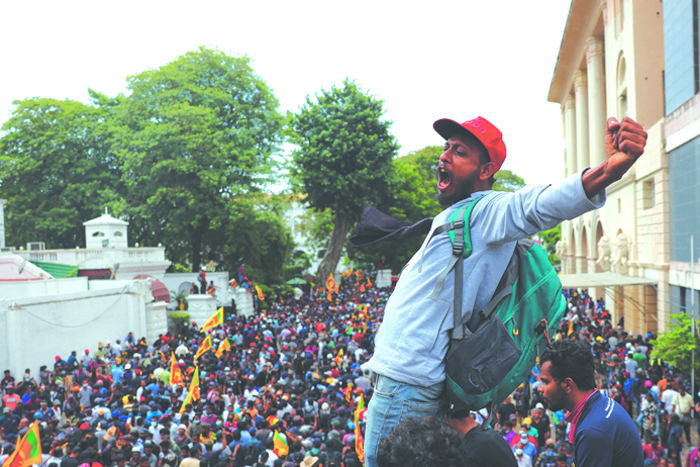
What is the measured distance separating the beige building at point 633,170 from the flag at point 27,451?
12724mm

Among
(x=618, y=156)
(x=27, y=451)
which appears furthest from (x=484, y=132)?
(x=27, y=451)

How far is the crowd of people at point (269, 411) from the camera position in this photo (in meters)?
8.22

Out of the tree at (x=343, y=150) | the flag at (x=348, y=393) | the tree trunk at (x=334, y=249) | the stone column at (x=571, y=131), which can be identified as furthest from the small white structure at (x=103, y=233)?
the stone column at (x=571, y=131)

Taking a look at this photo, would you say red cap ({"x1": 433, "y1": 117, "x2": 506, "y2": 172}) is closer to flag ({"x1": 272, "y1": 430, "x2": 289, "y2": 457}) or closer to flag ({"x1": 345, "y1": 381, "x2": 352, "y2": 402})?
flag ({"x1": 272, "y1": 430, "x2": 289, "y2": 457})

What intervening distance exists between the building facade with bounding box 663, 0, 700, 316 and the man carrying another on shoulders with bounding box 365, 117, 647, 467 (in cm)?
1421

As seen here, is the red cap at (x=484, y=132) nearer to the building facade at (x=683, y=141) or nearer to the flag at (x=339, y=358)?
the flag at (x=339, y=358)

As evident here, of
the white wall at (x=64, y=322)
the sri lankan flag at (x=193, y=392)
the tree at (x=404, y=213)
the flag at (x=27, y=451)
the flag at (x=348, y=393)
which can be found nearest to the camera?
the flag at (x=27, y=451)

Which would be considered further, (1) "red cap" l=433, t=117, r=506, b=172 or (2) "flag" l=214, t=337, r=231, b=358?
(2) "flag" l=214, t=337, r=231, b=358

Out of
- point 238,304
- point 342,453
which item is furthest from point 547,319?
point 238,304

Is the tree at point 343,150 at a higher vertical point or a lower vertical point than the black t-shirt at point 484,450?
higher

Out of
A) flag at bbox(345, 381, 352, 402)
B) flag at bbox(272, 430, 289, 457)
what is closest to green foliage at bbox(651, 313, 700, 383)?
flag at bbox(345, 381, 352, 402)

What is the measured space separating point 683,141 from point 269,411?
1276cm

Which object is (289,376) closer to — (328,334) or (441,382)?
(328,334)

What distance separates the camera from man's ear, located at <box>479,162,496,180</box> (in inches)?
104
